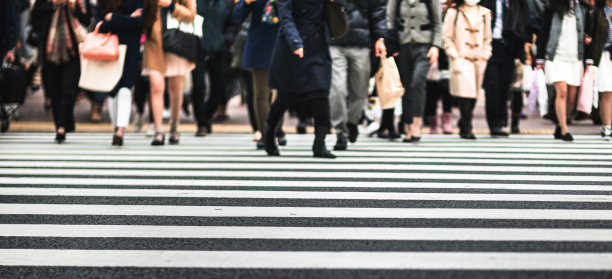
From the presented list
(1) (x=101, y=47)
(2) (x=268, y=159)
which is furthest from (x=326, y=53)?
(1) (x=101, y=47)

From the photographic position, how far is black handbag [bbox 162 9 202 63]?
10266mm

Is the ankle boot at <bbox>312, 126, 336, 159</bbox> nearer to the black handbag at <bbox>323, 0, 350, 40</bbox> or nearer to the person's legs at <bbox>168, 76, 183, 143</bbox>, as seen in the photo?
the black handbag at <bbox>323, 0, 350, 40</bbox>

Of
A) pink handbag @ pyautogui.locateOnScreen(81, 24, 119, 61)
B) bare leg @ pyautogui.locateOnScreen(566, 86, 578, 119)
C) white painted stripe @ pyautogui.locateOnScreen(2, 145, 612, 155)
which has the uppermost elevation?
pink handbag @ pyautogui.locateOnScreen(81, 24, 119, 61)

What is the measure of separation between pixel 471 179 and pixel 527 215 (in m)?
1.86

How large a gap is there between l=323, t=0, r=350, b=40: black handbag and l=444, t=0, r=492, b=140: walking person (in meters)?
3.37

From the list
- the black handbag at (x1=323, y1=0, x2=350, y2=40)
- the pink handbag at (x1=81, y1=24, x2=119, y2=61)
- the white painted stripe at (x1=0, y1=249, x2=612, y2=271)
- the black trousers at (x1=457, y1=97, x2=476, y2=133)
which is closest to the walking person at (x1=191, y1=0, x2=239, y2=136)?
the pink handbag at (x1=81, y1=24, x2=119, y2=61)

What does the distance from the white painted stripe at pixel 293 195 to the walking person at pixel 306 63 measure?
2493mm

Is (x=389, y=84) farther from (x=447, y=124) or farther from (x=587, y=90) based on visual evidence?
(x=587, y=90)

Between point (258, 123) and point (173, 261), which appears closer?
point (173, 261)

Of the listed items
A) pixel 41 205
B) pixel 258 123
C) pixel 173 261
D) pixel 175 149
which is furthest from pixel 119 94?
pixel 173 261

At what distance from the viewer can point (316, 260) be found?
4.03 m

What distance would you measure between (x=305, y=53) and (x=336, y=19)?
0.49 m

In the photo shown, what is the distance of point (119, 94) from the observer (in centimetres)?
1043

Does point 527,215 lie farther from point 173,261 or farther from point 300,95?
point 300,95
